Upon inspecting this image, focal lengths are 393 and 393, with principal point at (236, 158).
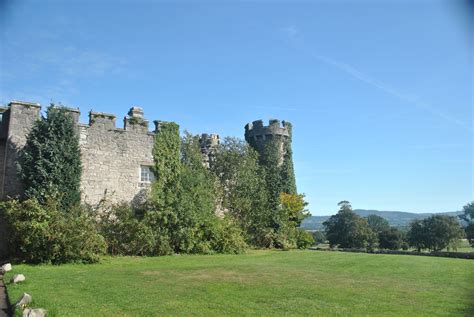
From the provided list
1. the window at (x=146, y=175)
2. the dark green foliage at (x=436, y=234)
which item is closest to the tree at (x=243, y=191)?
the window at (x=146, y=175)

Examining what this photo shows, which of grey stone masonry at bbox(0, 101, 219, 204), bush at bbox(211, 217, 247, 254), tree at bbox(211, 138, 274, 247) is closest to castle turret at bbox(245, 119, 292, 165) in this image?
tree at bbox(211, 138, 274, 247)

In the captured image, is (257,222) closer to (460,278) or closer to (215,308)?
(460,278)

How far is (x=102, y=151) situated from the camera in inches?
835

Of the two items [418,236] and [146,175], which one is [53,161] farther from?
[418,236]

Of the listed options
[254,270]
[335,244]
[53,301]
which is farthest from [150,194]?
[335,244]

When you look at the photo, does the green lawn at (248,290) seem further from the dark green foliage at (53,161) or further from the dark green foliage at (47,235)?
the dark green foliage at (53,161)

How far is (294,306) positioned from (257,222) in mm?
18612

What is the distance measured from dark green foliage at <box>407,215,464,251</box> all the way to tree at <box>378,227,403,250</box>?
5.21 m

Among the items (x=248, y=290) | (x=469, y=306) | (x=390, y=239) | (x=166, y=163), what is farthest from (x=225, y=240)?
(x=390, y=239)

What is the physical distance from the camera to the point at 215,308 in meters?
8.16

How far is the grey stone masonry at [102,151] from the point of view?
1850cm

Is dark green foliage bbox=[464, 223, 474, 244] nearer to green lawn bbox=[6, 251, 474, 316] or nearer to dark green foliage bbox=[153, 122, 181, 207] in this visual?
green lawn bbox=[6, 251, 474, 316]

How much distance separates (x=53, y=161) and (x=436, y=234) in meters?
62.6

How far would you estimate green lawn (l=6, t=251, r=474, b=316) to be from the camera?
802 cm
